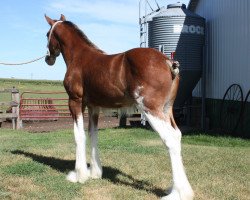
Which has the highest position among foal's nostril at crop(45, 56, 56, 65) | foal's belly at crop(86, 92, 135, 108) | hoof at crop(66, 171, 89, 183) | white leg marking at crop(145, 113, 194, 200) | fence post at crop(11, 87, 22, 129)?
foal's nostril at crop(45, 56, 56, 65)

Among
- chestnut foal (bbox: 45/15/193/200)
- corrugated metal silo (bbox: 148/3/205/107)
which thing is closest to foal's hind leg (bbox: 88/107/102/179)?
chestnut foal (bbox: 45/15/193/200)

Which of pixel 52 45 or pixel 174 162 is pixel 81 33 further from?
pixel 174 162

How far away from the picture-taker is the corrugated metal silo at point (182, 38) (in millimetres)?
14867

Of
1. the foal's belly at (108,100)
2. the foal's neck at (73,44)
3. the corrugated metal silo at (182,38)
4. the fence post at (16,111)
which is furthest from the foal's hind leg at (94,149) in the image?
the fence post at (16,111)

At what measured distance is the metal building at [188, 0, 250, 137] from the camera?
13.0 meters

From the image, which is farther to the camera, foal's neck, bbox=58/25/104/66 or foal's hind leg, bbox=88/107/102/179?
foal's neck, bbox=58/25/104/66

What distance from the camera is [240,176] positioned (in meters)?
7.17

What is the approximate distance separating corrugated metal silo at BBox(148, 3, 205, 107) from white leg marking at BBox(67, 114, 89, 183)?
8595mm

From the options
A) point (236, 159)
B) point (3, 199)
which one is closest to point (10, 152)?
point (3, 199)

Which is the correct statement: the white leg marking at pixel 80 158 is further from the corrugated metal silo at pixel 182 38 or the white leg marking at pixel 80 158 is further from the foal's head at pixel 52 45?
the corrugated metal silo at pixel 182 38

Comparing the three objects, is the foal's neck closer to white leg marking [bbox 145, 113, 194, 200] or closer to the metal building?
white leg marking [bbox 145, 113, 194, 200]

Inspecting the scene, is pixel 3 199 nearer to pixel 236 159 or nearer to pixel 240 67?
pixel 236 159

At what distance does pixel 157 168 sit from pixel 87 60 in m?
2.40

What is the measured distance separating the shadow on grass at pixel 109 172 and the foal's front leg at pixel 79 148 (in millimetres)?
487
